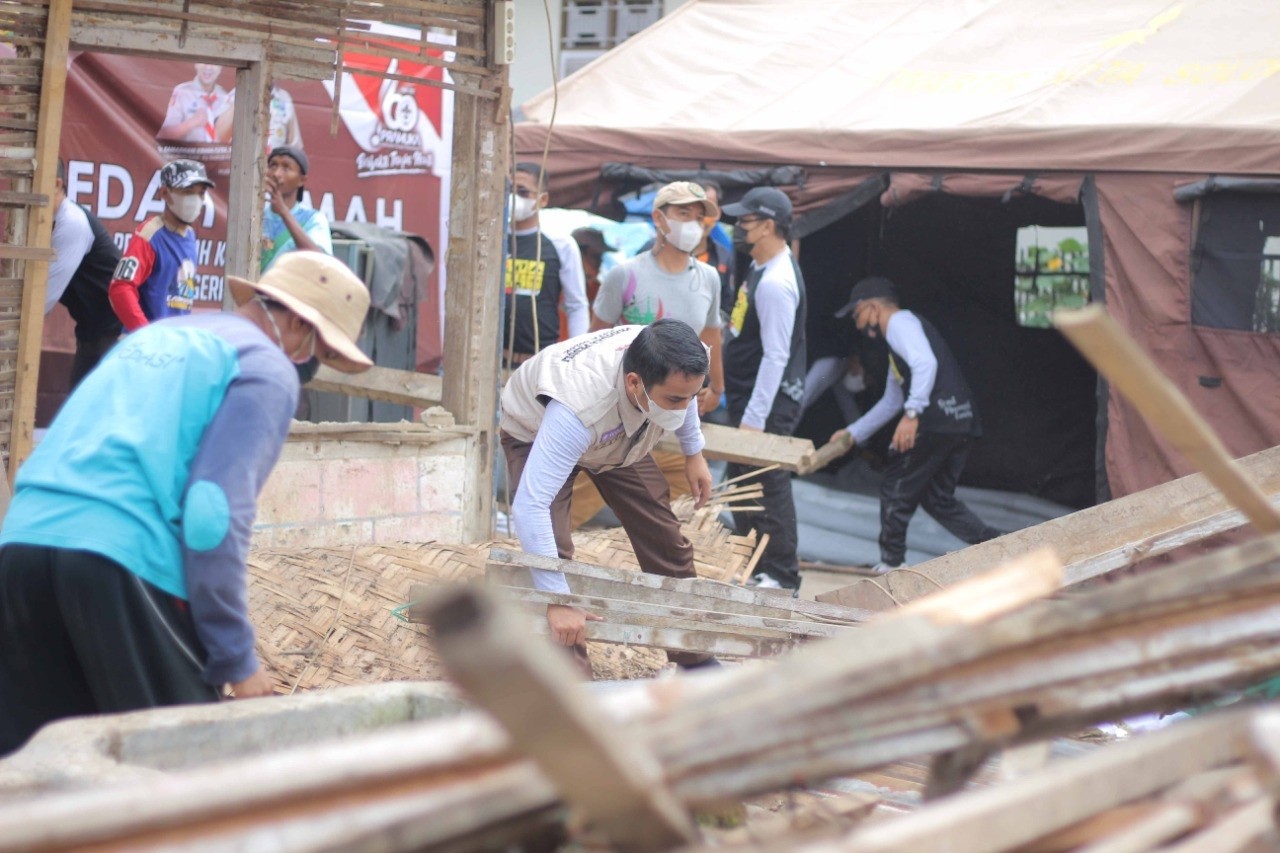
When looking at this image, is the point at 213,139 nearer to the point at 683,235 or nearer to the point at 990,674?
the point at 683,235

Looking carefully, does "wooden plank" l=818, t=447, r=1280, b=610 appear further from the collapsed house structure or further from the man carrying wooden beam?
the collapsed house structure

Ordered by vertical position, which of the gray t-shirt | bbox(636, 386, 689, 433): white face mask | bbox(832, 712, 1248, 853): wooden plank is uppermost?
the gray t-shirt

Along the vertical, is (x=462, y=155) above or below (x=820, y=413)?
above

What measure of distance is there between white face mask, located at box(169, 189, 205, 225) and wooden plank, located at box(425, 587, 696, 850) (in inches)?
221

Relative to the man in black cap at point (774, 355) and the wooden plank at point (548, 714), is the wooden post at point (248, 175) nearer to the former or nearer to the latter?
the man in black cap at point (774, 355)

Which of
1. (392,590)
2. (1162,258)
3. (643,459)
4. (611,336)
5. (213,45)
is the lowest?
(392,590)

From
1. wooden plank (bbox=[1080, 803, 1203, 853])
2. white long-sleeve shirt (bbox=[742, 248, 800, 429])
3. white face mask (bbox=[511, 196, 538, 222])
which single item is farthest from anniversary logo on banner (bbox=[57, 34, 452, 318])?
wooden plank (bbox=[1080, 803, 1203, 853])

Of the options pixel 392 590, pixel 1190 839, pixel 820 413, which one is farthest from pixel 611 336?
pixel 820 413

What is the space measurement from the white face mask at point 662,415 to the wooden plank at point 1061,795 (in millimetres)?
2729

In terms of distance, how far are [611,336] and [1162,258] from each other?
4474mm

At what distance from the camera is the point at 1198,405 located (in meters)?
8.08

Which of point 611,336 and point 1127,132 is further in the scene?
point 1127,132

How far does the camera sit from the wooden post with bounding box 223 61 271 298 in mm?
6098

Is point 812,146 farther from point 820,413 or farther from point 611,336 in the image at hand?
point 611,336
